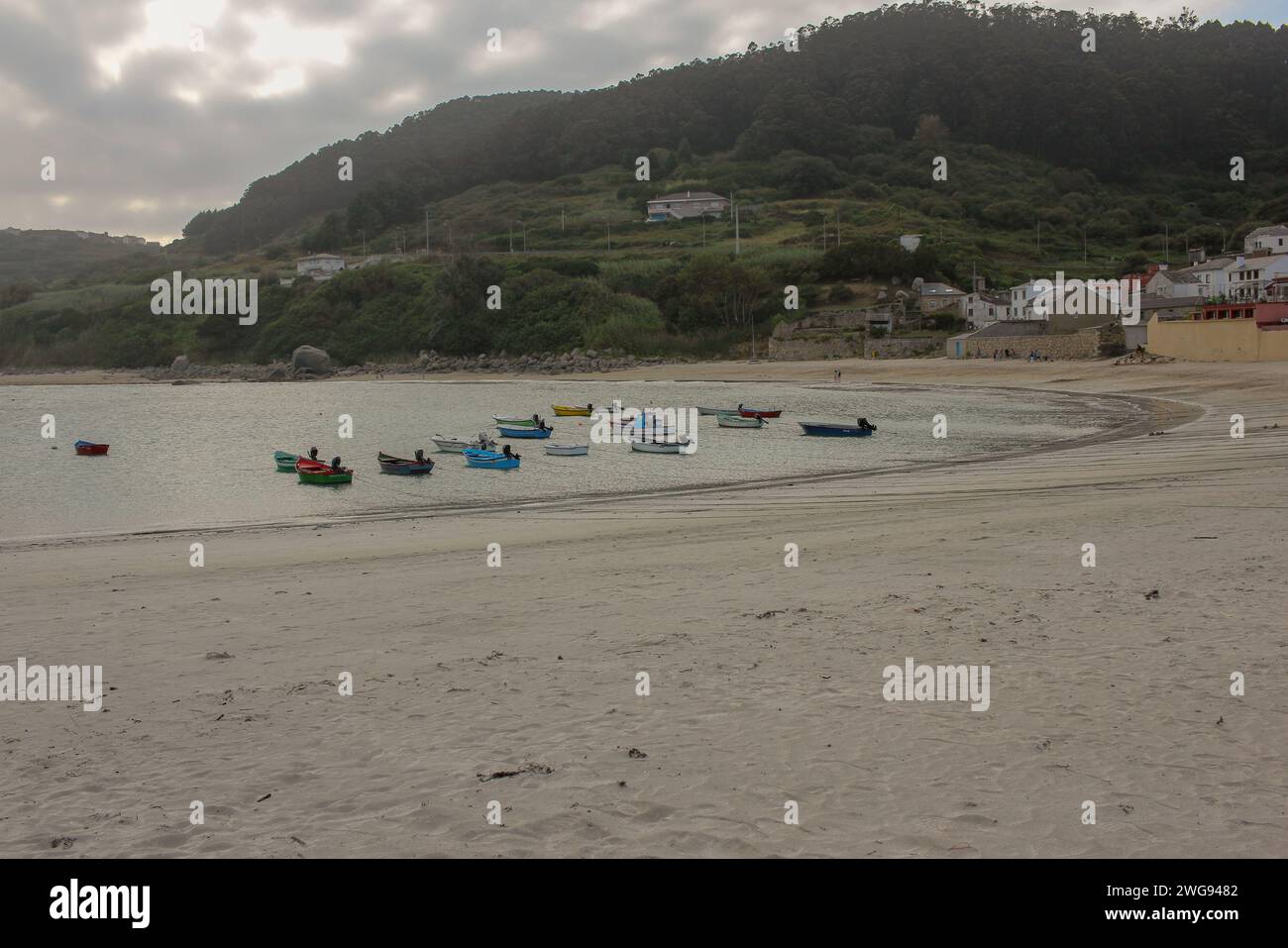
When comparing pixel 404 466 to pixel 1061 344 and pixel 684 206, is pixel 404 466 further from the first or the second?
pixel 684 206

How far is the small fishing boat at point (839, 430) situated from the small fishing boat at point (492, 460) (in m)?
11.6

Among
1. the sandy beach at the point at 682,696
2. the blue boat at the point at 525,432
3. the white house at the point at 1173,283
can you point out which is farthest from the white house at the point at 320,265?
the sandy beach at the point at 682,696

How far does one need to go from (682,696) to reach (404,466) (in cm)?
2321

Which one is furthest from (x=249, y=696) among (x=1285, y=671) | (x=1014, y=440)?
(x=1014, y=440)

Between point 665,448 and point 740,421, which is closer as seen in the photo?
point 665,448

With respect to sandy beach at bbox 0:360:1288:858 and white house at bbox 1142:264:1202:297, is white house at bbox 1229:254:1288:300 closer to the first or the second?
white house at bbox 1142:264:1202:297

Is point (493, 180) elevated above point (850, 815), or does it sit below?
above

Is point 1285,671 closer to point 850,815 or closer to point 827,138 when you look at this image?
point 850,815

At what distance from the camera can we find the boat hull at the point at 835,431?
35844 millimetres

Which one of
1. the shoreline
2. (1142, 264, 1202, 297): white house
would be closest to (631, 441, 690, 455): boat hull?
the shoreline

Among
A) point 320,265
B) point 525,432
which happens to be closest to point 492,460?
point 525,432

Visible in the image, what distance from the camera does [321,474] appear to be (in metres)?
28.2
